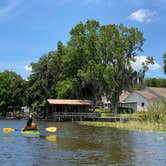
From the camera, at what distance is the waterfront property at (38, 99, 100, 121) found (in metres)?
88.1

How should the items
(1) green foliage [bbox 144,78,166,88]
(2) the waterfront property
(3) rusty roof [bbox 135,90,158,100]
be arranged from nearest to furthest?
Result: (2) the waterfront property
(3) rusty roof [bbox 135,90,158,100]
(1) green foliage [bbox 144,78,166,88]

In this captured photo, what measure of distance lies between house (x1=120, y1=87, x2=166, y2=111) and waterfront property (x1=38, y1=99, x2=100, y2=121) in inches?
482

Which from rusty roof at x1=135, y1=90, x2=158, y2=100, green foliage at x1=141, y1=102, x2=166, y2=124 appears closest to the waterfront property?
rusty roof at x1=135, y1=90, x2=158, y2=100

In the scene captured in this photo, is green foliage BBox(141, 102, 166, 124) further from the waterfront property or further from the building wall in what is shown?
the building wall

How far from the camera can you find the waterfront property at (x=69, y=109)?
3469 inches

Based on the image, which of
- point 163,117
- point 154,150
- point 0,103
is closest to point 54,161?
point 154,150

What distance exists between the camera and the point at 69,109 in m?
93.2

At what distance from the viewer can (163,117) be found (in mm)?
45094

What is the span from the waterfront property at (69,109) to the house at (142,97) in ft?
40.1

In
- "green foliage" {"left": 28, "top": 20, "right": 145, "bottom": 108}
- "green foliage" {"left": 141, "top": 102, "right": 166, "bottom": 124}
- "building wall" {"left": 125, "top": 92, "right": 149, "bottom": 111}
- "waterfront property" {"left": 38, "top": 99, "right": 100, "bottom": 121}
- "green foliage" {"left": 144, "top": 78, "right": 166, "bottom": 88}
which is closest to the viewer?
"green foliage" {"left": 141, "top": 102, "right": 166, "bottom": 124}

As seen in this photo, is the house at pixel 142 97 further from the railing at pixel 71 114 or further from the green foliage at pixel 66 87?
the railing at pixel 71 114

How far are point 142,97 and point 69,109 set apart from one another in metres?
17.2

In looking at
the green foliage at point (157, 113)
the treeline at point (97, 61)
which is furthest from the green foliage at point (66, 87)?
the green foliage at point (157, 113)

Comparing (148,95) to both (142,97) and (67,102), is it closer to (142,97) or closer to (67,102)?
(142,97)
